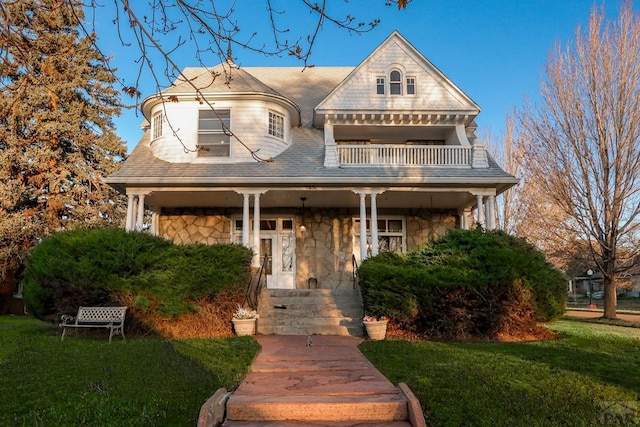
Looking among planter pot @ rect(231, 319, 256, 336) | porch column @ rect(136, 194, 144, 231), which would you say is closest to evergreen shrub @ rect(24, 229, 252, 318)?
planter pot @ rect(231, 319, 256, 336)

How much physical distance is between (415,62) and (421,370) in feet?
38.5

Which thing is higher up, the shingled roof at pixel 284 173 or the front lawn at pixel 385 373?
the shingled roof at pixel 284 173

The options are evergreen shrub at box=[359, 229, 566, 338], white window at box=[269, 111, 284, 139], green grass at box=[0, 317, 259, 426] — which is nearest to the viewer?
green grass at box=[0, 317, 259, 426]

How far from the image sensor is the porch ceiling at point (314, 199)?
13797mm

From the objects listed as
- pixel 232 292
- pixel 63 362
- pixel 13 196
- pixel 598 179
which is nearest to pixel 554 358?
pixel 232 292

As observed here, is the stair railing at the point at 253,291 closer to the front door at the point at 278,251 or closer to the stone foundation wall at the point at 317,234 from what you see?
the front door at the point at 278,251

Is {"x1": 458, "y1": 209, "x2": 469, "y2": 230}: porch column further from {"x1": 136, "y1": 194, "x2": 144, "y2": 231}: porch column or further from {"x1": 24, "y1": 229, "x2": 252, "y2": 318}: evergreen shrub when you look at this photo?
{"x1": 136, "y1": 194, "x2": 144, "y2": 231}: porch column

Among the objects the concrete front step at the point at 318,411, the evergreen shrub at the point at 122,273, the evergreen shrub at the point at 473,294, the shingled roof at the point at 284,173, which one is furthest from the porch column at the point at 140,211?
the concrete front step at the point at 318,411

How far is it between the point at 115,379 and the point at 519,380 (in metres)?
4.72

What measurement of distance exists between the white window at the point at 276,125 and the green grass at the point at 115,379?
317 inches

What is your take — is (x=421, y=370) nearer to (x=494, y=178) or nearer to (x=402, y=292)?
(x=402, y=292)

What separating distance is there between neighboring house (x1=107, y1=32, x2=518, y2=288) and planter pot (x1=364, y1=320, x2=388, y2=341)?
Answer: 375cm

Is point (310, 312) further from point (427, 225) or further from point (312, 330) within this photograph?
point (427, 225)

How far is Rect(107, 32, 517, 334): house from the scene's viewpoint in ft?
43.4
